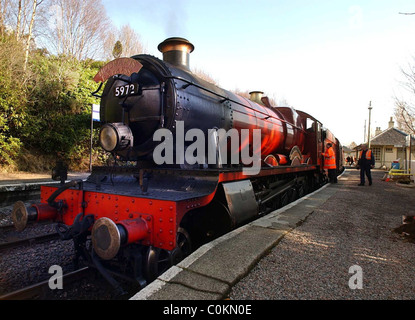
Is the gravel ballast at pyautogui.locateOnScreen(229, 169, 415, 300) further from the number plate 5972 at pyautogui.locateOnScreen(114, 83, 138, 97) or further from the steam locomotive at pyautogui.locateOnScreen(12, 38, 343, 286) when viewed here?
the number plate 5972 at pyautogui.locateOnScreen(114, 83, 138, 97)

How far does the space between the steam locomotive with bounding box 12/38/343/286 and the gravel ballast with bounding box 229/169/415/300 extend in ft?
2.80

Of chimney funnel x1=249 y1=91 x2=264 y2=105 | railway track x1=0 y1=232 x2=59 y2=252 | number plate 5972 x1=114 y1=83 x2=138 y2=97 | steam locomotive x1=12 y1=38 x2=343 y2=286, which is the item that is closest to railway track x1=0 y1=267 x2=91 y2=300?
steam locomotive x1=12 y1=38 x2=343 y2=286

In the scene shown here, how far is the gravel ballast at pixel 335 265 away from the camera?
2213 millimetres

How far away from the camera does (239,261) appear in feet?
8.79

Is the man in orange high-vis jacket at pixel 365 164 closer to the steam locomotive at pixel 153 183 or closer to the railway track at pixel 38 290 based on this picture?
the steam locomotive at pixel 153 183

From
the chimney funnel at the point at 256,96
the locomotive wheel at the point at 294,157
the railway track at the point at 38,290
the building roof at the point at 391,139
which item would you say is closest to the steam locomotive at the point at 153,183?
the railway track at the point at 38,290

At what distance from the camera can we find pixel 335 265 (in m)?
2.74

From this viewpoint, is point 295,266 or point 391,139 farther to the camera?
point 391,139

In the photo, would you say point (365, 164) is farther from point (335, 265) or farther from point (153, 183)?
point (153, 183)

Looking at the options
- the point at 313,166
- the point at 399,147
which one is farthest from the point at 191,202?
the point at 399,147

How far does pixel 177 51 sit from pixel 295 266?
3687 mm

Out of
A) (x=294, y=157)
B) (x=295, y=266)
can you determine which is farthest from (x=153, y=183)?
(x=294, y=157)
